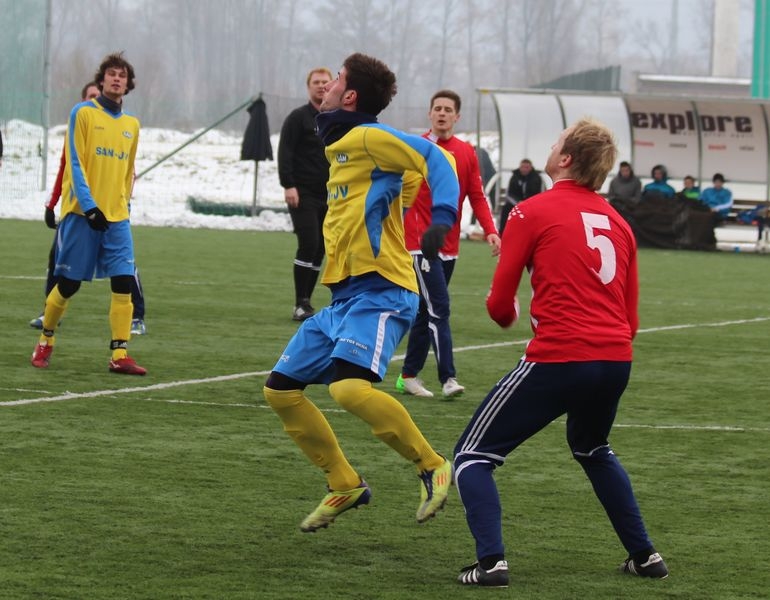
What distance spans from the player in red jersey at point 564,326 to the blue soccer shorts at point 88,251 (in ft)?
16.8

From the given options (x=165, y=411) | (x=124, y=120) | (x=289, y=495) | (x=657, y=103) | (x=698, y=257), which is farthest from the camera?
(x=657, y=103)

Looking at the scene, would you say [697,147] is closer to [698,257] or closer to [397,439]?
[698,257]

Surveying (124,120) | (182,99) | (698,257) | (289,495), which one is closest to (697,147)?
(698,257)

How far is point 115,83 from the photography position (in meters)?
9.95

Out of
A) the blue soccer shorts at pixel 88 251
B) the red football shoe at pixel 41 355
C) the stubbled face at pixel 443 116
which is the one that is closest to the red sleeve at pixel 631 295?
the stubbled face at pixel 443 116

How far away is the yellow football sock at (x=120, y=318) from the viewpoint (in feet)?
32.8

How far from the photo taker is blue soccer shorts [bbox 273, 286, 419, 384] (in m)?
5.81

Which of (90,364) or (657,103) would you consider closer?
(90,364)

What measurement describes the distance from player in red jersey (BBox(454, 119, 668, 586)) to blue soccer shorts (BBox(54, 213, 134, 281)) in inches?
201

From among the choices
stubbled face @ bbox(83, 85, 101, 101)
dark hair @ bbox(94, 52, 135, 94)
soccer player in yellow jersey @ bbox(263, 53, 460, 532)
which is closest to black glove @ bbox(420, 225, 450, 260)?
soccer player in yellow jersey @ bbox(263, 53, 460, 532)

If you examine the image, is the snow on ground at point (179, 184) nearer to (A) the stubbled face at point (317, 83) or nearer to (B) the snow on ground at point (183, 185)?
(B) the snow on ground at point (183, 185)

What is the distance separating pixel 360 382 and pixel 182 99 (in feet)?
308

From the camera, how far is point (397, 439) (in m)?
5.88

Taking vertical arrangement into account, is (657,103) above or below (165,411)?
above
